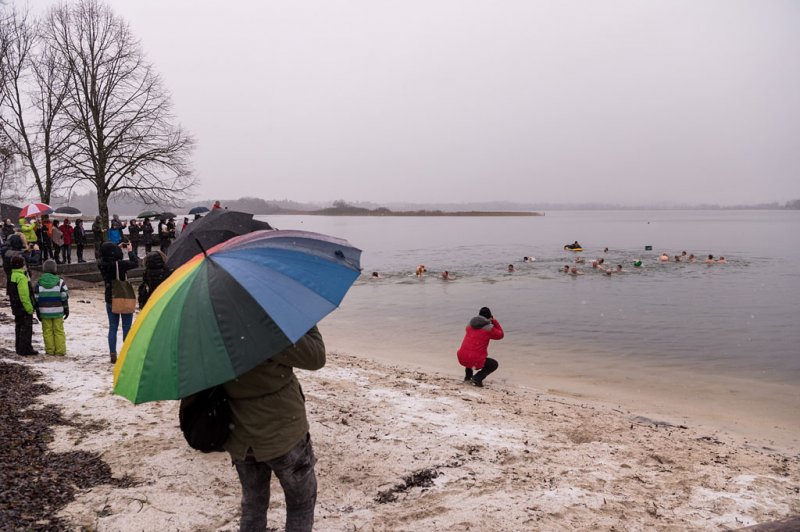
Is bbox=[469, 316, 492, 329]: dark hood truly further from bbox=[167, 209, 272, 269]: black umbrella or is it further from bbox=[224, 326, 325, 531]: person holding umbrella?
bbox=[224, 326, 325, 531]: person holding umbrella

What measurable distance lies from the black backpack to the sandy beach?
1633 millimetres

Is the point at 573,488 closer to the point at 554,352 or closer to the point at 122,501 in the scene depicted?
the point at 122,501

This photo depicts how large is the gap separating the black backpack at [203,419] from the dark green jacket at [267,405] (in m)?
0.08

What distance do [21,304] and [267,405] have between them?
321 inches

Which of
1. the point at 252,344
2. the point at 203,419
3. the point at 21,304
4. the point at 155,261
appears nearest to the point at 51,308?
the point at 21,304

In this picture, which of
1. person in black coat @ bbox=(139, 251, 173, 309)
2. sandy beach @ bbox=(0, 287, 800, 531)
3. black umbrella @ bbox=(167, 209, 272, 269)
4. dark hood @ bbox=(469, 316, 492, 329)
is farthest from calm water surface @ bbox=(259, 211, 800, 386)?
black umbrella @ bbox=(167, 209, 272, 269)

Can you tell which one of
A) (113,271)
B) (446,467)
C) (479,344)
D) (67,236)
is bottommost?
(446,467)

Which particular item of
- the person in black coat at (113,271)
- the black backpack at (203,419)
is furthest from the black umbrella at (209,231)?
the person in black coat at (113,271)

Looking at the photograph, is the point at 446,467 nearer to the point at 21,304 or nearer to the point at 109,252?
the point at 109,252

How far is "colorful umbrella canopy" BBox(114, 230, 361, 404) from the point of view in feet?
8.96

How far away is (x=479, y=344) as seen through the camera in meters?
10.3

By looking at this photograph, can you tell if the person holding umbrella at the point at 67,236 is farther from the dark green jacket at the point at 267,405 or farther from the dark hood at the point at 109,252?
the dark green jacket at the point at 267,405

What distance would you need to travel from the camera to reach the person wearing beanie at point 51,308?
9164 mm

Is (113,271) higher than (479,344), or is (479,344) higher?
(113,271)
